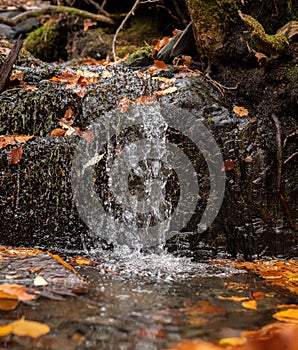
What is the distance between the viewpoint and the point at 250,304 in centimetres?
232

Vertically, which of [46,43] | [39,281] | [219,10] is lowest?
[39,281]

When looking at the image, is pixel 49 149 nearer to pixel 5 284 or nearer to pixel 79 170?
pixel 79 170

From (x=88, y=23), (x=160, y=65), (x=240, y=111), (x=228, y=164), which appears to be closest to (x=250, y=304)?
(x=228, y=164)

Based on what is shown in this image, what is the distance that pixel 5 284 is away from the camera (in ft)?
7.33

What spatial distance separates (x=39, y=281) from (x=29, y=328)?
1.81 feet

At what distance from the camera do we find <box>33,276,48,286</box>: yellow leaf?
7.61ft

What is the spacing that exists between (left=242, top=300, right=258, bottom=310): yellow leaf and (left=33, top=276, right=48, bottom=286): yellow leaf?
3.74ft

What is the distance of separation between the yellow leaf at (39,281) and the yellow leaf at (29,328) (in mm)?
458

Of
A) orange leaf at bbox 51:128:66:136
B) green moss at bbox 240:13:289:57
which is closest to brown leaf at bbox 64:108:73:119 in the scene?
orange leaf at bbox 51:128:66:136

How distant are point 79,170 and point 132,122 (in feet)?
2.25

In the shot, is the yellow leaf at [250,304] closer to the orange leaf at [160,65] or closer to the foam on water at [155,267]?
the foam on water at [155,267]

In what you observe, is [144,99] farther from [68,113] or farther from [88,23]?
[88,23]

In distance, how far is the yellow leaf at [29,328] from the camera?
5.77ft

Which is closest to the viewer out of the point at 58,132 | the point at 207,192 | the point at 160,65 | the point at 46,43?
the point at 207,192
